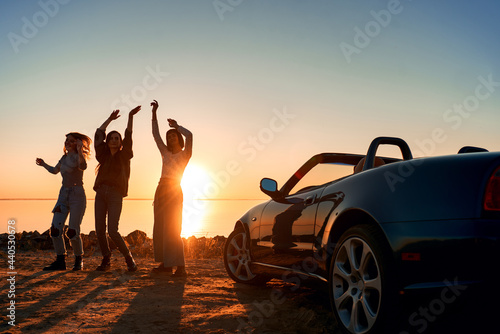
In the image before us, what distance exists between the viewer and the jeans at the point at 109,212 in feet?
20.5

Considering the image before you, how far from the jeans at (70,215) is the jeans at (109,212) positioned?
0.30 metres

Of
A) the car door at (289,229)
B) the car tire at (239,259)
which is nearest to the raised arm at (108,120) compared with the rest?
the car tire at (239,259)

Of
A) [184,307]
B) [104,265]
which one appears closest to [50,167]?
[104,265]

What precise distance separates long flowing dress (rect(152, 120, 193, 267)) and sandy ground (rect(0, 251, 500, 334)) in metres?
0.41

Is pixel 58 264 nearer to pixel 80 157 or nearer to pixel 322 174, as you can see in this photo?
pixel 80 157

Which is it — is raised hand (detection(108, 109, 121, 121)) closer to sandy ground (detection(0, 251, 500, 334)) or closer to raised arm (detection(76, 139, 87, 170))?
raised arm (detection(76, 139, 87, 170))

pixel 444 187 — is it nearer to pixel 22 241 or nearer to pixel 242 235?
pixel 242 235

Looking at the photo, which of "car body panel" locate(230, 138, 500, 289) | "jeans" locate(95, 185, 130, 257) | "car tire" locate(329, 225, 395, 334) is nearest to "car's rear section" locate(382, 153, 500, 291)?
"car body panel" locate(230, 138, 500, 289)

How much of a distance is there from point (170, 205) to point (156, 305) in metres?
2.20

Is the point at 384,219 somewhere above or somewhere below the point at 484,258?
above

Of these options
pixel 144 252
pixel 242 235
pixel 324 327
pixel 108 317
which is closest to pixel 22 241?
pixel 144 252

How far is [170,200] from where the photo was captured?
20.4 ft

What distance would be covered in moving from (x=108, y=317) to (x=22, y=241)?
7.31m

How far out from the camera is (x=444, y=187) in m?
2.47
